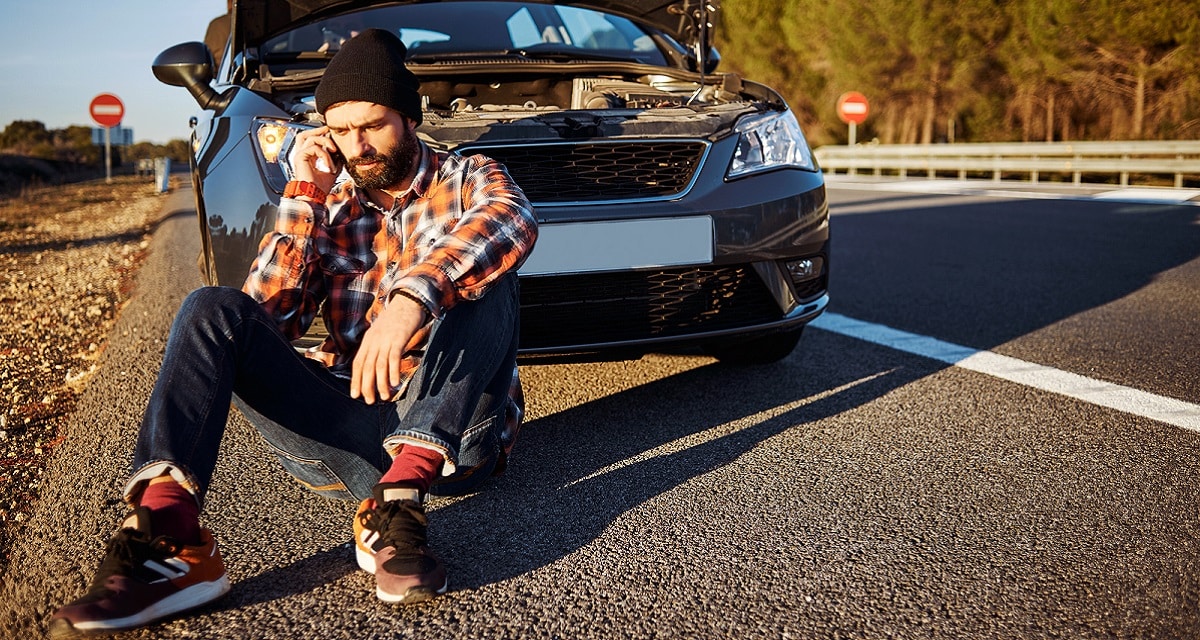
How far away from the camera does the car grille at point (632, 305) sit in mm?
3078

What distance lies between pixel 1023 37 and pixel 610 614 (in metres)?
31.8

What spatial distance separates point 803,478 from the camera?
2.69 metres

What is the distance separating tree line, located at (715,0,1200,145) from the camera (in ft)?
80.0

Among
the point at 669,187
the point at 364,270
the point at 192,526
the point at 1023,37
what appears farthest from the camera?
the point at 1023,37

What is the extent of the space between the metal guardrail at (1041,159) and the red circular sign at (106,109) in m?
19.7

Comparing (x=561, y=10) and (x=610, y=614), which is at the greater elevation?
(x=561, y=10)

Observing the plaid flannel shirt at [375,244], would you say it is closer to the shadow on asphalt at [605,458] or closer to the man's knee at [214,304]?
the man's knee at [214,304]

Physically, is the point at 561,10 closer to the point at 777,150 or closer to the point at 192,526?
the point at 777,150

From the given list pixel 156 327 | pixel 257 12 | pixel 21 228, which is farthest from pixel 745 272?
pixel 21 228

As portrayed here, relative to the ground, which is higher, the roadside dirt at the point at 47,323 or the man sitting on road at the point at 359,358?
the man sitting on road at the point at 359,358

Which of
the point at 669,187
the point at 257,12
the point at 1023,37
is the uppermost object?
the point at 1023,37

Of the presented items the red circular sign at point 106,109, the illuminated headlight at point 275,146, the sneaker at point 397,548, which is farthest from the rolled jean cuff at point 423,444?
the red circular sign at point 106,109

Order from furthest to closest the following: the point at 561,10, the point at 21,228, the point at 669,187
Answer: the point at 21,228 < the point at 561,10 < the point at 669,187

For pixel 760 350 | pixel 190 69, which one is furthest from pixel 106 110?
pixel 760 350
